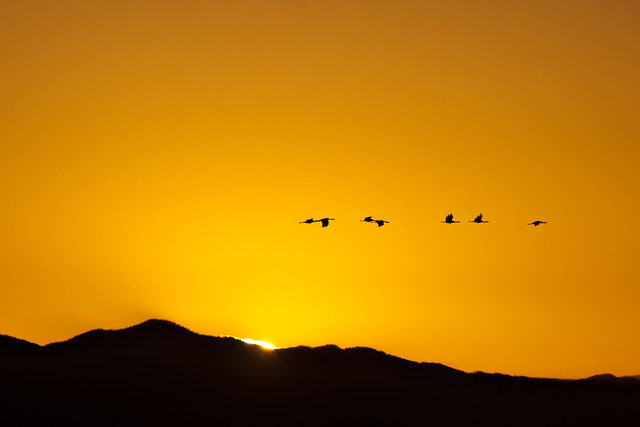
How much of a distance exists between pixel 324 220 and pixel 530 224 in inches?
1177

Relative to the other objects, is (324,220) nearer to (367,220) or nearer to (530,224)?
(367,220)

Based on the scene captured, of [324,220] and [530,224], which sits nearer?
[324,220]

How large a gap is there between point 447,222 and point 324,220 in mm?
14395

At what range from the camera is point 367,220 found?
147m

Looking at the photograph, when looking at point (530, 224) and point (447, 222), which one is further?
point (530, 224)

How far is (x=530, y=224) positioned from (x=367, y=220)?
24.1m

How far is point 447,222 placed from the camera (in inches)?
5807

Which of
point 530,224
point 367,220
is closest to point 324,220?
point 367,220

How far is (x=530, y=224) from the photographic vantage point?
15975 centimetres

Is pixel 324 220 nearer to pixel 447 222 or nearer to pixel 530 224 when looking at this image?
pixel 447 222

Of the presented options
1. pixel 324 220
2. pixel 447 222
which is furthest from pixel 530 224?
pixel 324 220

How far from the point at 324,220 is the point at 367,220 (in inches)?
227

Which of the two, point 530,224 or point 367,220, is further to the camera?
point 530,224
